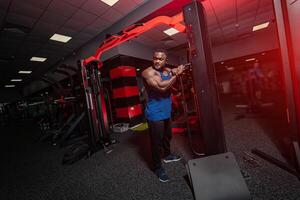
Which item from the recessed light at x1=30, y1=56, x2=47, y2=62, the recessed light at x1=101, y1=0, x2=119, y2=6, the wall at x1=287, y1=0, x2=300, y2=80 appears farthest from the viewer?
the recessed light at x1=30, y1=56, x2=47, y2=62

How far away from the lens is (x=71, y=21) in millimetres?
4660

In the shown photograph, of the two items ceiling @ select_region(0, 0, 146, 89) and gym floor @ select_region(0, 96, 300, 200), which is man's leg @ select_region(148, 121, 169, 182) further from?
ceiling @ select_region(0, 0, 146, 89)

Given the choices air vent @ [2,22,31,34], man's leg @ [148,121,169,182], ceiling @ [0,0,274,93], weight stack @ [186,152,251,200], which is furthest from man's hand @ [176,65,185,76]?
air vent @ [2,22,31,34]

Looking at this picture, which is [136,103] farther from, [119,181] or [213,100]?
[213,100]

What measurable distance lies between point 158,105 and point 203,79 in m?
0.65

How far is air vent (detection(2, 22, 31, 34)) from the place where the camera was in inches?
173

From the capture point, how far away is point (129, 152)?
118 inches

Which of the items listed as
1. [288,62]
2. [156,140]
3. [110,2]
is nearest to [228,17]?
[110,2]

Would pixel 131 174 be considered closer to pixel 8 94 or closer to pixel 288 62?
pixel 288 62

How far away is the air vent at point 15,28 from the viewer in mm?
4406

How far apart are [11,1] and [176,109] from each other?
5.26 metres

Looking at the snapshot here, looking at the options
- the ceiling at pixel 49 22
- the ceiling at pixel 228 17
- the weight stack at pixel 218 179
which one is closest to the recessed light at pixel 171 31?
the ceiling at pixel 228 17

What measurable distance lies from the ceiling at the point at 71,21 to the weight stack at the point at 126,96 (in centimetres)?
168

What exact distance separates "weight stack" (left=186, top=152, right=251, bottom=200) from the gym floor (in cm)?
18
